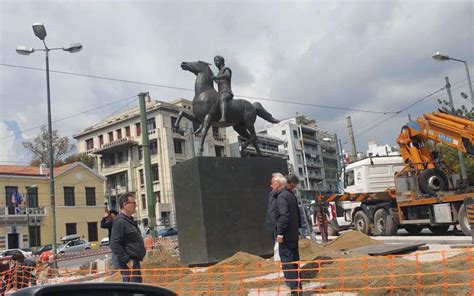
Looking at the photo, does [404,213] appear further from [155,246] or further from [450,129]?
[155,246]

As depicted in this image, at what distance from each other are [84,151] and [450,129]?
60814 millimetres

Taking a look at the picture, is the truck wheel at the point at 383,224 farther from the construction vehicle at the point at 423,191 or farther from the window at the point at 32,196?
the window at the point at 32,196

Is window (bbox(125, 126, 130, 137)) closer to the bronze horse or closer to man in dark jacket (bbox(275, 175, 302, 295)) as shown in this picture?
the bronze horse

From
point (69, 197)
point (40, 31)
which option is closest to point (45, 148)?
point (69, 197)

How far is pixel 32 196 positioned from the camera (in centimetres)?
5259

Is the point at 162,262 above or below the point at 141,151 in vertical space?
below

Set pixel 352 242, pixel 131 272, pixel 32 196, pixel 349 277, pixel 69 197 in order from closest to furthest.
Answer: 1. pixel 131 272
2. pixel 349 277
3. pixel 352 242
4. pixel 32 196
5. pixel 69 197

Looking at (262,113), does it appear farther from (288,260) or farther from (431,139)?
(431,139)

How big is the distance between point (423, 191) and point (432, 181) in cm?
48

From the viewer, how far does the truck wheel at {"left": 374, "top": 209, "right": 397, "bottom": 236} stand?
19406 millimetres

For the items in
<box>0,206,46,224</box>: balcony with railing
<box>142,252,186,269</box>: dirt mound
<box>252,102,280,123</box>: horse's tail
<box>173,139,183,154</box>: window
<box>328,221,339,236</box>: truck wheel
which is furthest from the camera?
<box>173,139,183,154</box>: window

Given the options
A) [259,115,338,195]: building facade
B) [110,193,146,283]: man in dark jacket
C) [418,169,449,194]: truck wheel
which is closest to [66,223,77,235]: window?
[259,115,338,195]: building facade

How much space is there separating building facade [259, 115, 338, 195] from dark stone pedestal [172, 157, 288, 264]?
75638 mm

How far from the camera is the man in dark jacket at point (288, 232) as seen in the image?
7328mm
